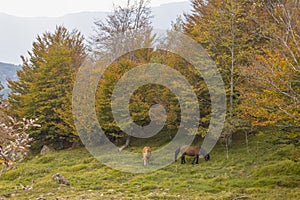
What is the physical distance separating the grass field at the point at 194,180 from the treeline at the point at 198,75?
1.82 metres

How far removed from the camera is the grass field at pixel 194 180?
10992 mm

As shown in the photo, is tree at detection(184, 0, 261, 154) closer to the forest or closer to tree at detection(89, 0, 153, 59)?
the forest

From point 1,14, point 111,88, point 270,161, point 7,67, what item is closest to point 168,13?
point 7,67

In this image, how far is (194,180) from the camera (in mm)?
13117

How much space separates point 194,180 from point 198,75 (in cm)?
803

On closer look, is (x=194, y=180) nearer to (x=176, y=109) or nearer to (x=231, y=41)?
(x=176, y=109)

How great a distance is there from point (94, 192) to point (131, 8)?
25.8m

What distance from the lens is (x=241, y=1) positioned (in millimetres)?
18594

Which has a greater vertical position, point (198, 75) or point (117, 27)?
point (117, 27)

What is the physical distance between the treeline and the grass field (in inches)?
71.5

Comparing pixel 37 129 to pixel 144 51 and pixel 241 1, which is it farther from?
pixel 241 1

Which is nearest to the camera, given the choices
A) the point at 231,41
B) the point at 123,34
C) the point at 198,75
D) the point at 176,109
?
the point at 231,41

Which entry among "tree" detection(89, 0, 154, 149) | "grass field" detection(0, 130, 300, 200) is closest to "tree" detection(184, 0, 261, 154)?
"grass field" detection(0, 130, 300, 200)

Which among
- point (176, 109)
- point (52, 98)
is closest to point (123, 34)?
point (52, 98)
